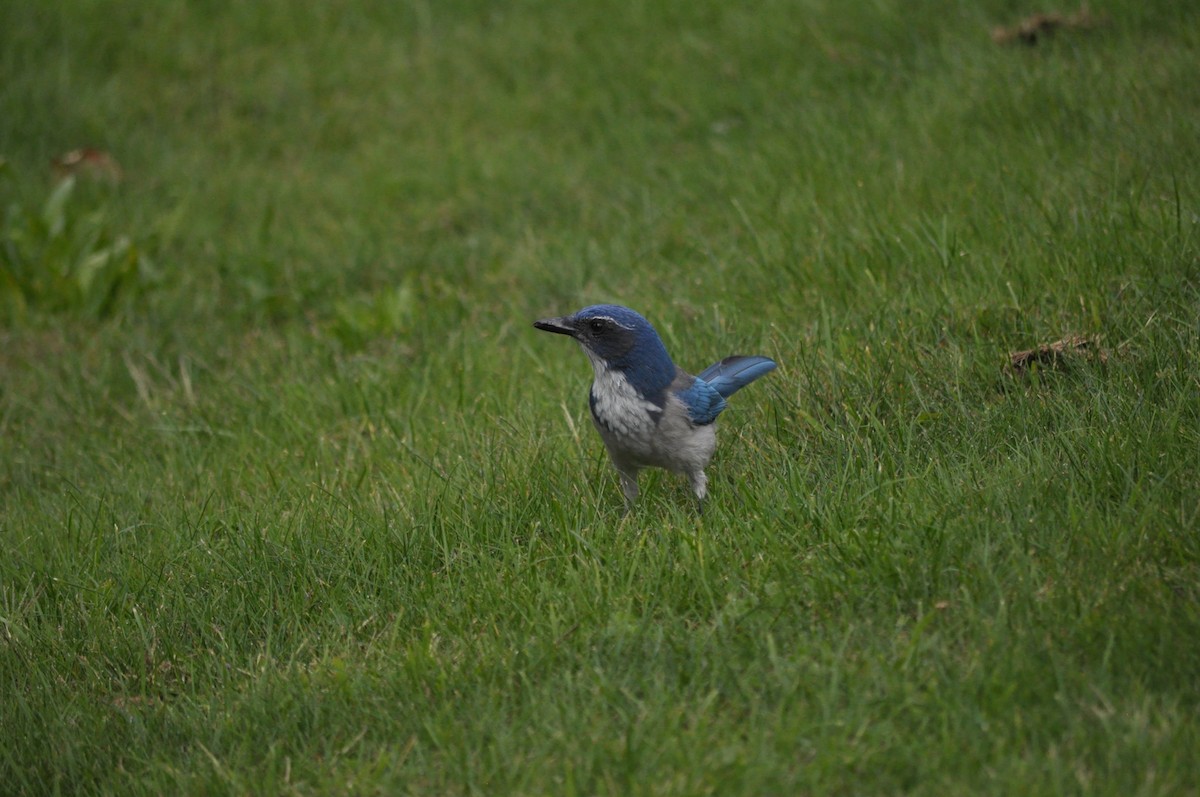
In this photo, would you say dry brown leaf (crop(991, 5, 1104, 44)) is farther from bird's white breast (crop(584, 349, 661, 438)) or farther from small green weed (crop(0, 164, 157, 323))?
small green weed (crop(0, 164, 157, 323))

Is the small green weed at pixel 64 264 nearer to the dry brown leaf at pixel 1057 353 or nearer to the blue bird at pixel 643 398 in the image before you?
the blue bird at pixel 643 398

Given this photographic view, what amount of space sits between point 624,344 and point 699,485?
2.01 ft

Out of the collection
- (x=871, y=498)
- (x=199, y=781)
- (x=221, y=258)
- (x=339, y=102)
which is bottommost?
(x=199, y=781)

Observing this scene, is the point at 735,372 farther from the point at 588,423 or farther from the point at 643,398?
the point at 588,423

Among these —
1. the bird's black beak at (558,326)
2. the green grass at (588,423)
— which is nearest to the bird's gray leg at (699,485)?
the green grass at (588,423)

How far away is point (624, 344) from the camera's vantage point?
4.40 metres

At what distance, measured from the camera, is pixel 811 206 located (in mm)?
6273

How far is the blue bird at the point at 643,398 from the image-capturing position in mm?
4227

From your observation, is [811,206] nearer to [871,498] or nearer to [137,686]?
[871,498]

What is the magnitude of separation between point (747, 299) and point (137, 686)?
3.32 meters

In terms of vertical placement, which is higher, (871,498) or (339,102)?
(339,102)

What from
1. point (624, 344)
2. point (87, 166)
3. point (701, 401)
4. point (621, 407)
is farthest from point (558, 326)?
point (87, 166)

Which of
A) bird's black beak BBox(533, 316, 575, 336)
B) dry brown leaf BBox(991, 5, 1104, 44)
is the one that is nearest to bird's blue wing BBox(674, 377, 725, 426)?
bird's black beak BBox(533, 316, 575, 336)

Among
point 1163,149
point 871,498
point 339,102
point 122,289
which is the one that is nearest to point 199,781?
point 871,498
